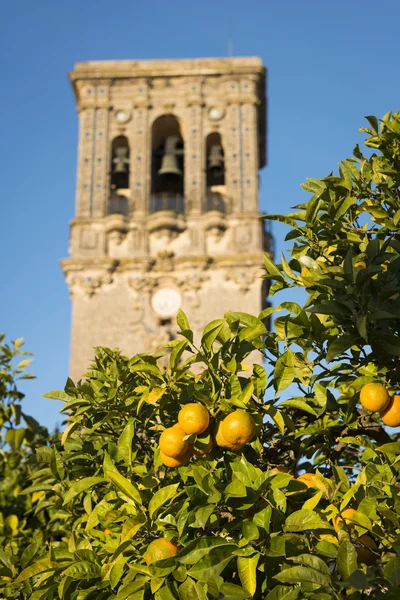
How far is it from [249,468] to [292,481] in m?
0.23

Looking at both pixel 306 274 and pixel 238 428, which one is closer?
pixel 238 428

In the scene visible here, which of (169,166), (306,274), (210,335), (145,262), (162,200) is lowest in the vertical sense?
(210,335)

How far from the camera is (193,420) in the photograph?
12.0ft

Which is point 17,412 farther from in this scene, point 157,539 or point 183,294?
point 183,294

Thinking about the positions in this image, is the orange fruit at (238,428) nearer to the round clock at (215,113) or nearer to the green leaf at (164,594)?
the green leaf at (164,594)

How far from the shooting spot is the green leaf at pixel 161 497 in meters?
3.58

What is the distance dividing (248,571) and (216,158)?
22.8m

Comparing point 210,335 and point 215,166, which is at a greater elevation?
point 215,166

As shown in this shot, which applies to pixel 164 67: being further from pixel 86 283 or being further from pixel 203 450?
pixel 203 450

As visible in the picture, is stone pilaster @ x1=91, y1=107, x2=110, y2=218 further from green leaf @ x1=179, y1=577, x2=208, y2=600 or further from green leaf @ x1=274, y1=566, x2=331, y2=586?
green leaf @ x1=274, y1=566, x2=331, y2=586

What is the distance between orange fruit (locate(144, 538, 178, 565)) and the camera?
3447 millimetres

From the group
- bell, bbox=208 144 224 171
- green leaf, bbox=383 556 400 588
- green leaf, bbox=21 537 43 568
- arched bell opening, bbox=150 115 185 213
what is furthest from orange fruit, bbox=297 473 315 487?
bell, bbox=208 144 224 171

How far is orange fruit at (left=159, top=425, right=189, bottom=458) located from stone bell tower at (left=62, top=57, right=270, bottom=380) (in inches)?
715

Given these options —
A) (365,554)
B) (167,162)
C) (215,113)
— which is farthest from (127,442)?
(215,113)
